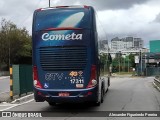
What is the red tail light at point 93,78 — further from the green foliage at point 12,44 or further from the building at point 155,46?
the building at point 155,46

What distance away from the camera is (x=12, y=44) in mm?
82000

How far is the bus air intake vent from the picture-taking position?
45.8 ft

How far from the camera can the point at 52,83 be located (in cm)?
1400

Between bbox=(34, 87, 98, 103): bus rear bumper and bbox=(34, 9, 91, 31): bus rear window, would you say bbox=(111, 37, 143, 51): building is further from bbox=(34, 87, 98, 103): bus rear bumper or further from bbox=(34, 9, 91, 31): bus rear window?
bbox=(34, 87, 98, 103): bus rear bumper

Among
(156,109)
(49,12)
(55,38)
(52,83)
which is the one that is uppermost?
(49,12)

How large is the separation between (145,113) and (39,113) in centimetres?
370

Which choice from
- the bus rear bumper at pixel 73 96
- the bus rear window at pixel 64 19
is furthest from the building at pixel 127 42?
the bus rear bumper at pixel 73 96

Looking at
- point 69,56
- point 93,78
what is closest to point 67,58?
point 69,56

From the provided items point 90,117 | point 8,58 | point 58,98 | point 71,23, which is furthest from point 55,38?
point 8,58

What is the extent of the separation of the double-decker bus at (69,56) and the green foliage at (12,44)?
6470 cm

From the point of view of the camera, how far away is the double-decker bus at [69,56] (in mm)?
13875

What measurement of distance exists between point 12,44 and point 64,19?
69.3m

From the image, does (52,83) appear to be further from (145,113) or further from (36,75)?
(145,113)

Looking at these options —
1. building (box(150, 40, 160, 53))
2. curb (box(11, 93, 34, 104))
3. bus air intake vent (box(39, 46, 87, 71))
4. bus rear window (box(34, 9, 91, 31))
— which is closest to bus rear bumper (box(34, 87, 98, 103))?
bus air intake vent (box(39, 46, 87, 71))
